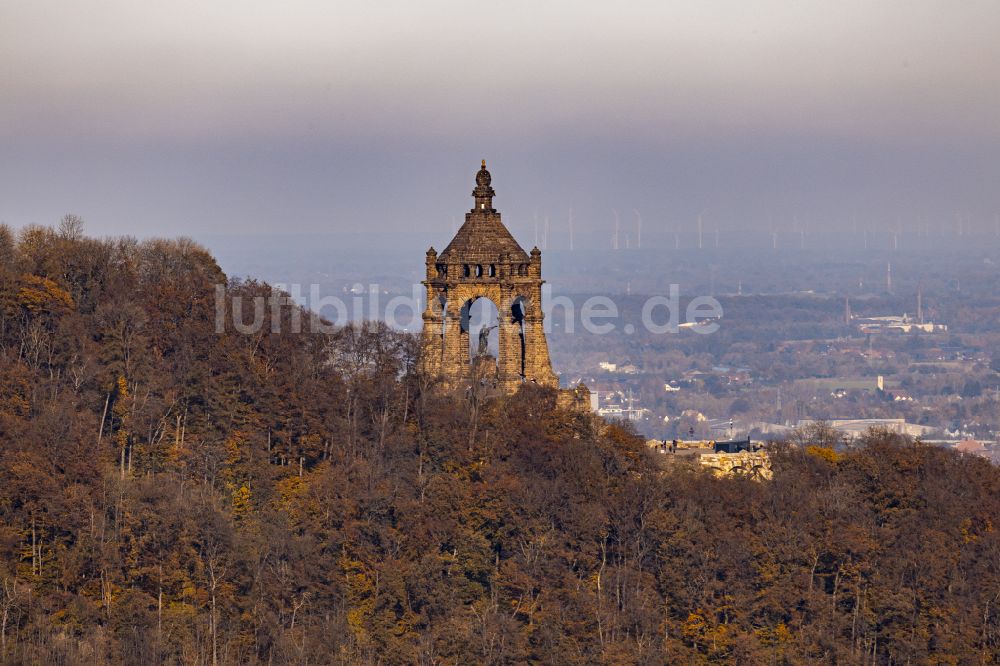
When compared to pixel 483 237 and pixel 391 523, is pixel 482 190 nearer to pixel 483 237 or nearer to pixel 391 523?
pixel 483 237

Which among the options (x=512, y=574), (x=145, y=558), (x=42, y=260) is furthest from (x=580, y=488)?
(x=42, y=260)

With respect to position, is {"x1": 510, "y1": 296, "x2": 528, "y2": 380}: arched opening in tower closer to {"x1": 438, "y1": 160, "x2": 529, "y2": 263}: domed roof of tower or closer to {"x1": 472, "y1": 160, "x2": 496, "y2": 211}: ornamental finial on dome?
{"x1": 438, "y1": 160, "x2": 529, "y2": 263}: domed roof of tower

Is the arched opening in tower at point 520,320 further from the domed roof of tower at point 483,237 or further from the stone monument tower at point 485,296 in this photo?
the domed roof of tower at point 483,237

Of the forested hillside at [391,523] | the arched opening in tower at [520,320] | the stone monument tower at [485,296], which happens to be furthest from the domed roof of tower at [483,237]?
the forested hillside at [391,523]

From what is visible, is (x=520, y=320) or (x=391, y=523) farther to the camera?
(x=520, y=320)

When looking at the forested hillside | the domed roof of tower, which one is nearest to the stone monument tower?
the domed roof of tower

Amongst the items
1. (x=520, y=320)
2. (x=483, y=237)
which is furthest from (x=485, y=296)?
(x=483, y=237)

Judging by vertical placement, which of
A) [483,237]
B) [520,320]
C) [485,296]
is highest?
[483,237]
